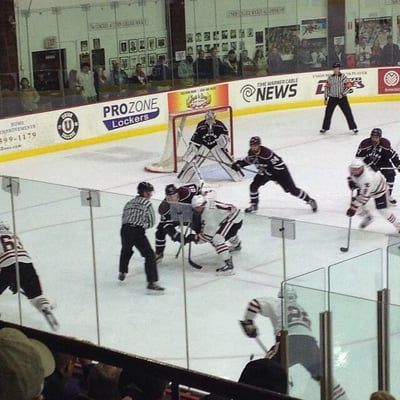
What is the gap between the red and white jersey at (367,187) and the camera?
33.9 ft

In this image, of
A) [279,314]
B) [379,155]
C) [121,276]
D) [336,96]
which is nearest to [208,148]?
[379,155]

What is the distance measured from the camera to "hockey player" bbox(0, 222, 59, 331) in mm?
7227

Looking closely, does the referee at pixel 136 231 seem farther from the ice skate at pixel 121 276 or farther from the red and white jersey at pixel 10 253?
the red and white jersey at pixel 10 253

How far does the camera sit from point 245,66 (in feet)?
66.9

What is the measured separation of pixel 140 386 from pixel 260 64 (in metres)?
18.6

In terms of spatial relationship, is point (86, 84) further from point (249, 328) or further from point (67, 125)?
point (249, 328)

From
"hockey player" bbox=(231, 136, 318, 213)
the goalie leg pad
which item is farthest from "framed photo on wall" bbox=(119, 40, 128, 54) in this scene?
"hockey player" bbox=(231, 136, 318, 213)

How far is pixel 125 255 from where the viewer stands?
689 centimetres

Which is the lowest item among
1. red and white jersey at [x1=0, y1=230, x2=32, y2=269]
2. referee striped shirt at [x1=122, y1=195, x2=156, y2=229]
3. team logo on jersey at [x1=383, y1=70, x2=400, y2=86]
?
red and white jersey at [x1=0, y1=230, x2=32, y2=269]

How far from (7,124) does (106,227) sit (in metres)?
9.03

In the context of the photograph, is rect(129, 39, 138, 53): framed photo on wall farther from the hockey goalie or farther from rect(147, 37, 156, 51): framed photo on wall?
the hockey goalie

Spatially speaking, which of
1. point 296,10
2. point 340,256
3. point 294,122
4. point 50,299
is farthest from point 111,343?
point 296,10

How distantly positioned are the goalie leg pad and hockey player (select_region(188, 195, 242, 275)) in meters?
6.43

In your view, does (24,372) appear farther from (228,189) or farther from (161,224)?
(228,189)
